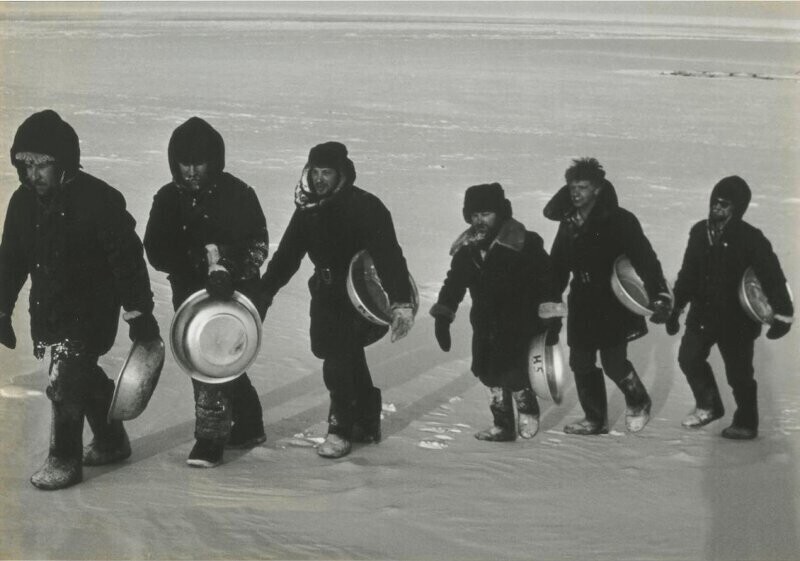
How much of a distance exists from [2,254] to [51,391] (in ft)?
1.97

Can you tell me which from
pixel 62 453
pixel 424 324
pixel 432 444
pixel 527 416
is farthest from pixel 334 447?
pixel 424 324

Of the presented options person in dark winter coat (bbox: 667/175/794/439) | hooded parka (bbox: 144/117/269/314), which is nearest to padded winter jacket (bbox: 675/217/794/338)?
person in dark winter coat (bbox: 667/175/794/439)

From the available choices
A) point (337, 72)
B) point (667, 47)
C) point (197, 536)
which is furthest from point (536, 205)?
point (667, 47)

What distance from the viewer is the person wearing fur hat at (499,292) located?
213 inches

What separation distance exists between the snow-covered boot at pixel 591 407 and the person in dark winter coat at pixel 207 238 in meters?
1.65

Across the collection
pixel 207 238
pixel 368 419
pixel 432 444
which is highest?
pixel 207 238

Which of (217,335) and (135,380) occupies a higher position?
(217,335)

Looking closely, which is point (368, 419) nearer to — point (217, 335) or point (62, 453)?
point (217, 335)

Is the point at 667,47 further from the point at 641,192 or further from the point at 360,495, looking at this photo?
the point at 360,495

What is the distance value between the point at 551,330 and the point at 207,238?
1.60m

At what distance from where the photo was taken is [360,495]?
4898 millimetres

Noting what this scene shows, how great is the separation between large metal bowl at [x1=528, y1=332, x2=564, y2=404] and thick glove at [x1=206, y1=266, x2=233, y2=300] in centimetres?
141

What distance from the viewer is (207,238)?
5.18 meters

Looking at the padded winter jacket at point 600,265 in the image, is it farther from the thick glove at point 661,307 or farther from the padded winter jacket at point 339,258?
the padded winter jacket at point 339,258
